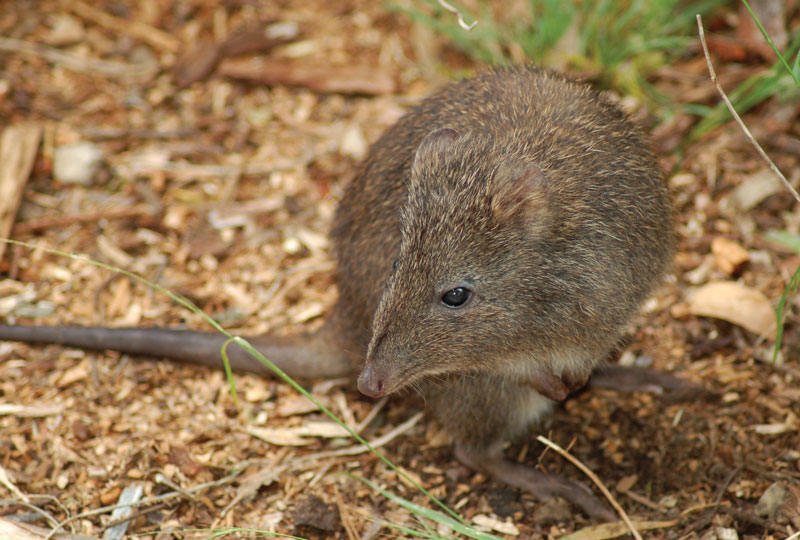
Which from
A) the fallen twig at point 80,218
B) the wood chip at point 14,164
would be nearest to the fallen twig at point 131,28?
the wood chip at point 14,164

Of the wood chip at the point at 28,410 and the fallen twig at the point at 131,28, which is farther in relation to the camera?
the fallen twig at the point at 131,28

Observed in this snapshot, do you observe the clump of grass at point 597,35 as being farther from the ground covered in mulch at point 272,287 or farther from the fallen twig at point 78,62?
the fallen twig at point 78,62

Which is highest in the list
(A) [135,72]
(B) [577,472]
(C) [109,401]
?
(A) [135,72]

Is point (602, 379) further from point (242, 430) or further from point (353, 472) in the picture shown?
point (242, 430)

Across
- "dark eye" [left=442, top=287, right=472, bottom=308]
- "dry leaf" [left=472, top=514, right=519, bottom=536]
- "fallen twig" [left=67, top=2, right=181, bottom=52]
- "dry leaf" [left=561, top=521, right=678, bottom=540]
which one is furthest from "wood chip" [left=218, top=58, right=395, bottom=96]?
"dry leaf" [left=561, top=521, right=678, bottom=540]

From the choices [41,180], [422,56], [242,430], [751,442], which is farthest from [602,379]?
[41,180]
